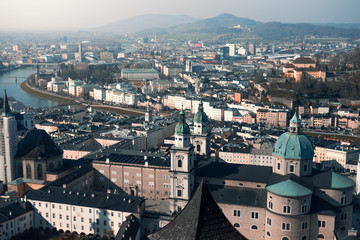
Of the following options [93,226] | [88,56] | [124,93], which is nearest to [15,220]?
[93,226]

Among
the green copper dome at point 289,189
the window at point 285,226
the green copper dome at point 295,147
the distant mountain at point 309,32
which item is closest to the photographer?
the green copper dome at point 289,189

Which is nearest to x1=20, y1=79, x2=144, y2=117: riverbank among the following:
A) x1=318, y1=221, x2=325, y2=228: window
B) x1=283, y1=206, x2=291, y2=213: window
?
x1=283, y1=206, x2=291, y2=213: window

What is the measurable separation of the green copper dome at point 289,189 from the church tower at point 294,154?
1.00m

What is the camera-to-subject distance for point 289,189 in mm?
17578

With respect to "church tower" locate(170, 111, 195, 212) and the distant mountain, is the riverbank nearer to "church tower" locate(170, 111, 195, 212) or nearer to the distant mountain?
"church tower" locate(170, 111, 195, 212)

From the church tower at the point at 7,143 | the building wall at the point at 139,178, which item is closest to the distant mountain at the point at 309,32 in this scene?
the building wall at the point at 139,178

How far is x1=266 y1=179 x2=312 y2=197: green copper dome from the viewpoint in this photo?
687 inches

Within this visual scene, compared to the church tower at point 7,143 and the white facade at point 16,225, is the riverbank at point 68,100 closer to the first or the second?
the church tower at point 7,143

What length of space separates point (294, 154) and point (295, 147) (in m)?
0.29

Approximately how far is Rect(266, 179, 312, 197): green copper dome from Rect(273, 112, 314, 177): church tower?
1.00 m

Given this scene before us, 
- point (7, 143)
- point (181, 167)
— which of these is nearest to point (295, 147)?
point (181, 167)

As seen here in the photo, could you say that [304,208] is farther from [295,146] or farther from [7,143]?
[7,143]

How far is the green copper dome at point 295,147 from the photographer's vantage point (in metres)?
18.6

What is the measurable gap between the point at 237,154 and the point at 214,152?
1.55m
